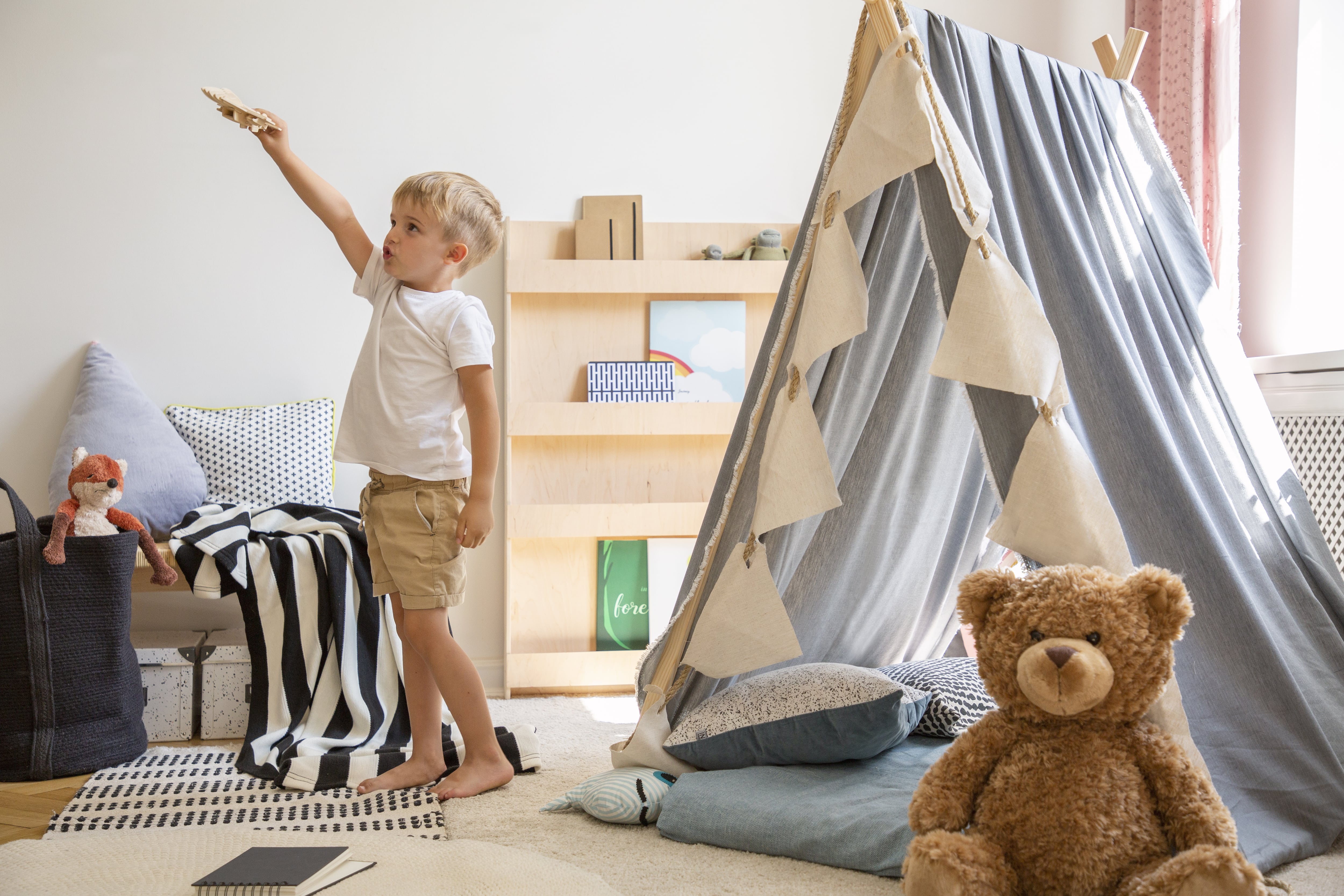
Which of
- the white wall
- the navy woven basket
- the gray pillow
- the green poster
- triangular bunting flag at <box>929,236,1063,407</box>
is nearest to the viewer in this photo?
triangular bunting flag at <box>929,236,1063,407</box>

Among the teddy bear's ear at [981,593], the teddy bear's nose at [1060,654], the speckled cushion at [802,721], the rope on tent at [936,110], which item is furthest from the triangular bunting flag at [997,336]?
the speckled cushion at [802,721]

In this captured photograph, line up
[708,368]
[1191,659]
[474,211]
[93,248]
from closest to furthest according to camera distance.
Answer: [1191,659] < [474,211] < [93,248] < [708,368]

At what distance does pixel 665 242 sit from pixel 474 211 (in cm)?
115

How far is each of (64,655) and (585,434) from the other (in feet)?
4.50

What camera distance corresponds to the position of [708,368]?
9.23 ft

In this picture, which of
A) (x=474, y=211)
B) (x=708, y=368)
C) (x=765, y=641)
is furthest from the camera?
(x=708, y=368)

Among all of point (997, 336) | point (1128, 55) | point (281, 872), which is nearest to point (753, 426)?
point (997, 336)

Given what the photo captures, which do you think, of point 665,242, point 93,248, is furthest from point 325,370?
point 665,242

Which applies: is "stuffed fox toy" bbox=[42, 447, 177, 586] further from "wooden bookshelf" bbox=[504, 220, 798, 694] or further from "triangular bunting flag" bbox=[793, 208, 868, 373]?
"triangular bunting flag" bbox=[793, 208, 868, 373]

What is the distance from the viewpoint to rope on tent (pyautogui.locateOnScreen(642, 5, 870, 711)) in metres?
1.51

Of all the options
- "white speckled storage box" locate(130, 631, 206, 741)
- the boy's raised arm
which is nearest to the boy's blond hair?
the boy's raised arm

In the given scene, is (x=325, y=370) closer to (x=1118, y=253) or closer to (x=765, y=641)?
(x=765, y=641)

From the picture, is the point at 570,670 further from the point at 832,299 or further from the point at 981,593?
the point at 981,593

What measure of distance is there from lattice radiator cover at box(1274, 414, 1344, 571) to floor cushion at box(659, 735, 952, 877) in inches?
42.7
